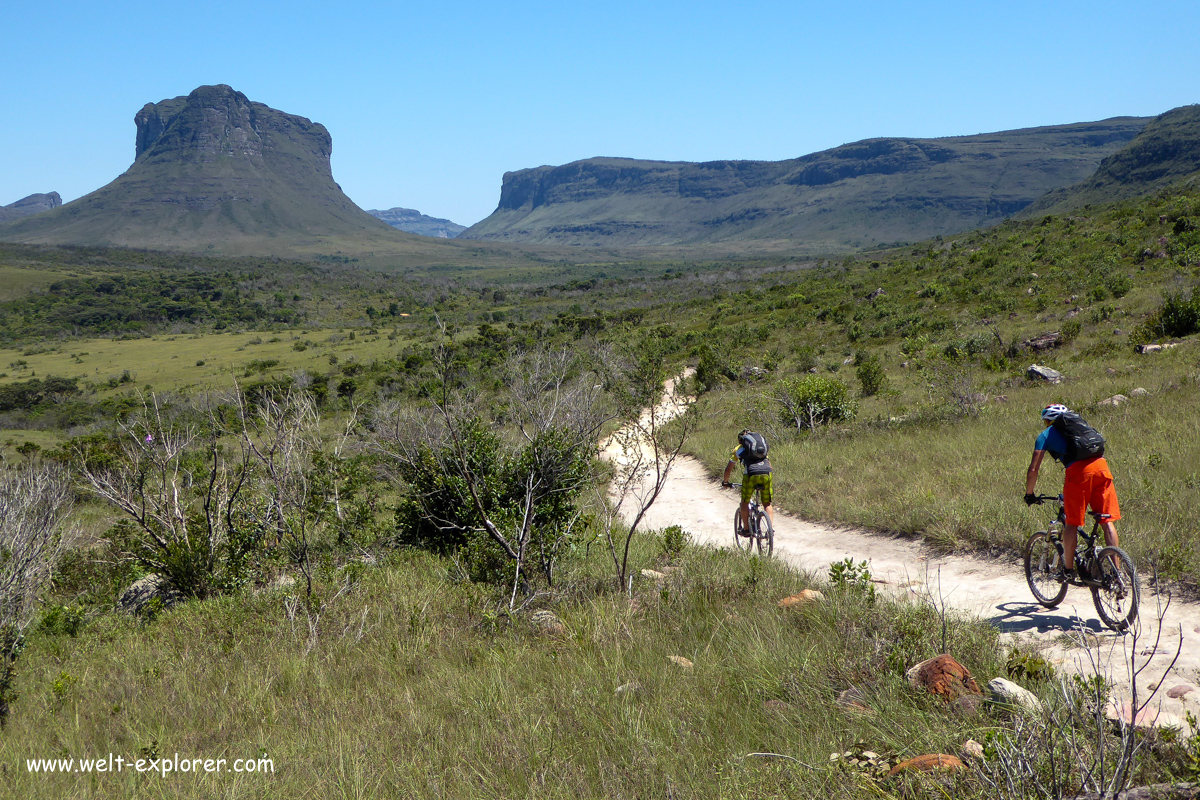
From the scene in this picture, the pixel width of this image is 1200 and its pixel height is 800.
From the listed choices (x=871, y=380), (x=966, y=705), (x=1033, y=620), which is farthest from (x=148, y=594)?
(x=871, y=380)

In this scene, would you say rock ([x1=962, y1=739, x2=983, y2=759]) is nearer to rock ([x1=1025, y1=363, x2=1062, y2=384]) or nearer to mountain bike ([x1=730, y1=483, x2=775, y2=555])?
mountain bike ([x1=730, y1=483, x2=775, y2=555])

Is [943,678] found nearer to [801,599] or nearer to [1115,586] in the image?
[801,599]

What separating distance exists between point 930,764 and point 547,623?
2.67 meters

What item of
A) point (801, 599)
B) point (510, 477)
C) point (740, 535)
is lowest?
point (740, 535)

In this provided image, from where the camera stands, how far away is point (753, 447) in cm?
716

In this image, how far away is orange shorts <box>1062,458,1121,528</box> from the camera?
462 centimetres

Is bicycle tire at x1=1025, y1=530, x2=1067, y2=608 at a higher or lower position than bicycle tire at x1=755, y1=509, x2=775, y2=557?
higher

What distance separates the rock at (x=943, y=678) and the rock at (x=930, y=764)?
2.00 feet

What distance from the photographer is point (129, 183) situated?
649 ft

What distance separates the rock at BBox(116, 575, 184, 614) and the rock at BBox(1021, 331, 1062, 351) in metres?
18.8

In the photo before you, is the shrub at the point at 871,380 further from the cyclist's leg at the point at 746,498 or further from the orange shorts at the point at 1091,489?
the orange shorts at the point at 1091,489

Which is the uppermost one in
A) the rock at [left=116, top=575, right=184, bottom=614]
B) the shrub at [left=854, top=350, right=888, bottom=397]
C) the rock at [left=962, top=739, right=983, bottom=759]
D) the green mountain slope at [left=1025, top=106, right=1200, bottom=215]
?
the green mountain slope at [left=1025, top=106, right=1200, bottom=215]

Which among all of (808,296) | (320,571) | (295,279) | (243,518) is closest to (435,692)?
(320,571)

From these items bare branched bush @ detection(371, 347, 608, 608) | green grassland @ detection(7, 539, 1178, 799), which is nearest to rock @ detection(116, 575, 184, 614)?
green grassland @ detection(7, 539, 1178, 799)
